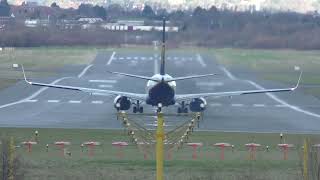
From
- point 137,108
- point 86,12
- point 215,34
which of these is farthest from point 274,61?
point 137,108

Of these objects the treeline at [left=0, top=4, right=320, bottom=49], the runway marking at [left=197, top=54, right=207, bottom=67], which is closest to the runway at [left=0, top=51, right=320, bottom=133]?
the runway marking at [left=197, top=54, right=207, bottom=67]

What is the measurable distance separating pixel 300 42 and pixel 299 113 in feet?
88.7

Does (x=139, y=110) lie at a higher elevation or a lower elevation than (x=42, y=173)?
lower

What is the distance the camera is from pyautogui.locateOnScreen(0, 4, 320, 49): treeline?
8353cm

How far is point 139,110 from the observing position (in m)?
58.6

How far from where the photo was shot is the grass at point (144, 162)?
29.2 meters

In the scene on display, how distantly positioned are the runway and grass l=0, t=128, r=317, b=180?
5.87m

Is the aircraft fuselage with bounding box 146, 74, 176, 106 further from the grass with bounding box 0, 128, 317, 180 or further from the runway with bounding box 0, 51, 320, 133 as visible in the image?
the grass with bounding box 0, 128, 317, 180

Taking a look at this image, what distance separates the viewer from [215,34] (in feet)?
295

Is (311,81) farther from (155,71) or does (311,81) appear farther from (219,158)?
(219,158)

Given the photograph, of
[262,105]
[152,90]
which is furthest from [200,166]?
[262,105]

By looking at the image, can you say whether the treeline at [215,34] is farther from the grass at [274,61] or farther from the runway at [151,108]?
the runway at [151,108]

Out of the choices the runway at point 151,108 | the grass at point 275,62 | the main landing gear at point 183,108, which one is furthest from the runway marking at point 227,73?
the main landing gear at point 183,108

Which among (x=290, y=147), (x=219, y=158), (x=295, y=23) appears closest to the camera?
(x=219, y=158)
